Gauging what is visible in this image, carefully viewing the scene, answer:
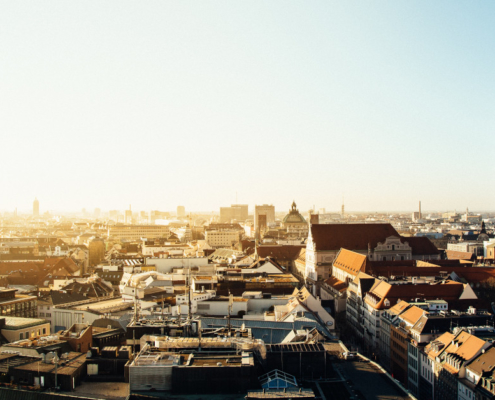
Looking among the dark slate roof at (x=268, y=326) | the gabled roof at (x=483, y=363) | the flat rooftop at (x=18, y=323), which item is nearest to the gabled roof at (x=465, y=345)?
the gabled roof at (x=483, y=363)

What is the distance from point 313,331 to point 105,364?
56.4 ft

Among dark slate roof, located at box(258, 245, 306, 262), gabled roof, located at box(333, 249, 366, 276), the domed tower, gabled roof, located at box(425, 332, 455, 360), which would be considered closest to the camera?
gabled roof, located at box(425, 332, 455, 360)

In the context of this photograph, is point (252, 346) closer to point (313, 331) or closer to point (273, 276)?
point (313, 331)

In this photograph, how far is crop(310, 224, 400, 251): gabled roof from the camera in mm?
90250

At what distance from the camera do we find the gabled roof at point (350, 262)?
7419 centimetres

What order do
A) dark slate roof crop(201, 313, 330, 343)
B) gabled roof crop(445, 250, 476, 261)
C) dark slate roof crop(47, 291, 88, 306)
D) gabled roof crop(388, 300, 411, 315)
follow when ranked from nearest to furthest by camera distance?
dark slate roof crop(201, 313, 330, 343)
gabled roof crop(388, 300, 411, 315)
dark slate roof crop(47, 291, 88, 306)
gabled roof crop(445, 250, 476, 261)

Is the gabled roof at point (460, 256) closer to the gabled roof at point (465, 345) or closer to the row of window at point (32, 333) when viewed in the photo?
the gabled roof at point (465, 345)

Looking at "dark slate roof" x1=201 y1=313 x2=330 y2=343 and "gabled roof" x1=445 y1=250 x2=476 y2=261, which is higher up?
"gabled roof" x1=445 y1=250 x2=476 y2=261

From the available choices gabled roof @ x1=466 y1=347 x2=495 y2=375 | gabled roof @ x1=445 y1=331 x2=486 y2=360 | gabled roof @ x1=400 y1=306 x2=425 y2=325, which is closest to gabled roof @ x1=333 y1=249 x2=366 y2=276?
gabled roof @ x1=400 y1=306 x2=425 y2=325

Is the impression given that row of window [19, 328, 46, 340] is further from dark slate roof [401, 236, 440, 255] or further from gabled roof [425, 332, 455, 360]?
dark slate roof [401, 236, 440, 255]

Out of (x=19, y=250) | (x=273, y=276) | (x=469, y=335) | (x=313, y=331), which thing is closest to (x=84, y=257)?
(x=19, y=250)

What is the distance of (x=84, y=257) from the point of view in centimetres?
11438

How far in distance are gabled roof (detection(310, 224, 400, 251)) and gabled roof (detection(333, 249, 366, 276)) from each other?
15.1ft

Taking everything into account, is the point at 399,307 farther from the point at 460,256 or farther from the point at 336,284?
the point at 460,256
